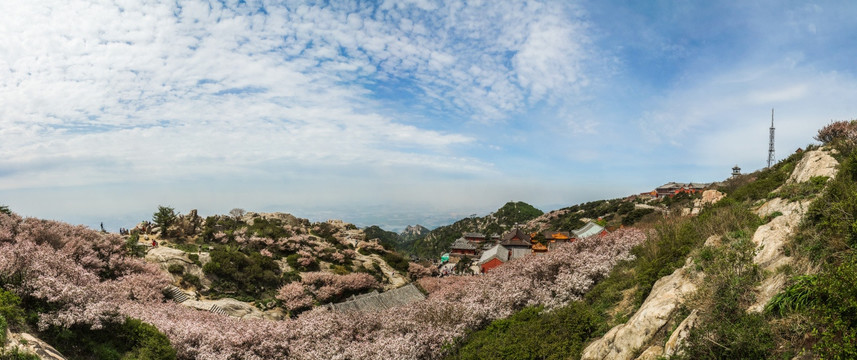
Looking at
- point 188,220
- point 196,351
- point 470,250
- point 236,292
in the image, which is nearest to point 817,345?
point 196,351

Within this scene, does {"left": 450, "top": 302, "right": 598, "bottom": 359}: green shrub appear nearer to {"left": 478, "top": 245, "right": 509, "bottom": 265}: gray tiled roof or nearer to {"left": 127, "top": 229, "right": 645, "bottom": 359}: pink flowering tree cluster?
{"left": 127, "top": 229, "right": 645, "bottom": 359}: pink flowering tree cluster

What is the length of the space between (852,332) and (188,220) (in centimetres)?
4631

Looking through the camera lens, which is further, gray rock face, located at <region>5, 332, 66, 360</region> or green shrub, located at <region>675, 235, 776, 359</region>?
gray rock face, located at <region>5, 332, 66, 360</region>

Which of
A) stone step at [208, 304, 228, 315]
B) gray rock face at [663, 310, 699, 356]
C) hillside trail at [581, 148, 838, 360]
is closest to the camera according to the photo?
gray rock face at [663, 310, 699, 356]

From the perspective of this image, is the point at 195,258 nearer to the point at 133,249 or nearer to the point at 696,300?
the point at 133,249

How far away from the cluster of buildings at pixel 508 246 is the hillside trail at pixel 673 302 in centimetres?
2980

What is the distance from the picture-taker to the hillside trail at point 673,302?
25.4 ft

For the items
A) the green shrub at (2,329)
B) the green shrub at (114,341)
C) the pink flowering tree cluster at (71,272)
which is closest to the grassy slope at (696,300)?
the green shrub at (114,341)

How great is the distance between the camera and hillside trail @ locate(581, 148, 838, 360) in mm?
7742

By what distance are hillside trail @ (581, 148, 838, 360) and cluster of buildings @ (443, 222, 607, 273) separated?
29.8 meters

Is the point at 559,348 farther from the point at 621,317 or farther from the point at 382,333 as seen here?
the point at 382,333

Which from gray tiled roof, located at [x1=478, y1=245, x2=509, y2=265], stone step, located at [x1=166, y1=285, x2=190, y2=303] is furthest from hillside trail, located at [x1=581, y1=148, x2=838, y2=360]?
gray tiled roof, located at [x1=478, y1=245, x2=509, y2=265]

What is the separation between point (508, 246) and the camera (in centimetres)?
6469

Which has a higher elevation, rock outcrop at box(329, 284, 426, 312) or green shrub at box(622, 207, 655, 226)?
green shrub at box(622, 207, 655, 226)
